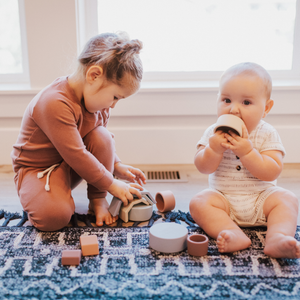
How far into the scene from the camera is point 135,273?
2.58 ft

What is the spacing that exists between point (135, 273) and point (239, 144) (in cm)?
45

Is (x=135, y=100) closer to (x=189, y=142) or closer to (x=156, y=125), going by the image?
→ (x=156, y=125)

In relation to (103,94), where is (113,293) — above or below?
below

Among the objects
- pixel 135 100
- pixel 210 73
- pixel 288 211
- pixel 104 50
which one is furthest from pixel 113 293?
pixel 210 73

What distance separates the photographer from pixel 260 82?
961mm

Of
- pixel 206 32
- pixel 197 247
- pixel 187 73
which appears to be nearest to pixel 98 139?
pixel 197 247

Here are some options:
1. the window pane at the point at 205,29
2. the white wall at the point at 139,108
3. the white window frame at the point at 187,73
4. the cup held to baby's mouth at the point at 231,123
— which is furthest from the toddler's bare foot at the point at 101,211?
the window pane at the point at 205,29

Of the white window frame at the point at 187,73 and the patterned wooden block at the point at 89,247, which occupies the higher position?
the white window frame at the point at 187,73

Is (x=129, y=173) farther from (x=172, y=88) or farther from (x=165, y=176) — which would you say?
(x=172, y=88)

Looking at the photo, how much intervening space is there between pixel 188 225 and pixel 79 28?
3.50 ft

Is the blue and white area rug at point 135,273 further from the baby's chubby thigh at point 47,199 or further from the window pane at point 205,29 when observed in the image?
the window pane at point 205,29

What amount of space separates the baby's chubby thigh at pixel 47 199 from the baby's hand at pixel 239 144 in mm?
519

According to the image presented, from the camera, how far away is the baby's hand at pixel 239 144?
95cm

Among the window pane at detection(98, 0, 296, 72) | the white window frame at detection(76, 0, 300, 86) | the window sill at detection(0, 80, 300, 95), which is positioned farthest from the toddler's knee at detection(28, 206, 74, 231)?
the window pane at detection(98, 0, 296, 72)
